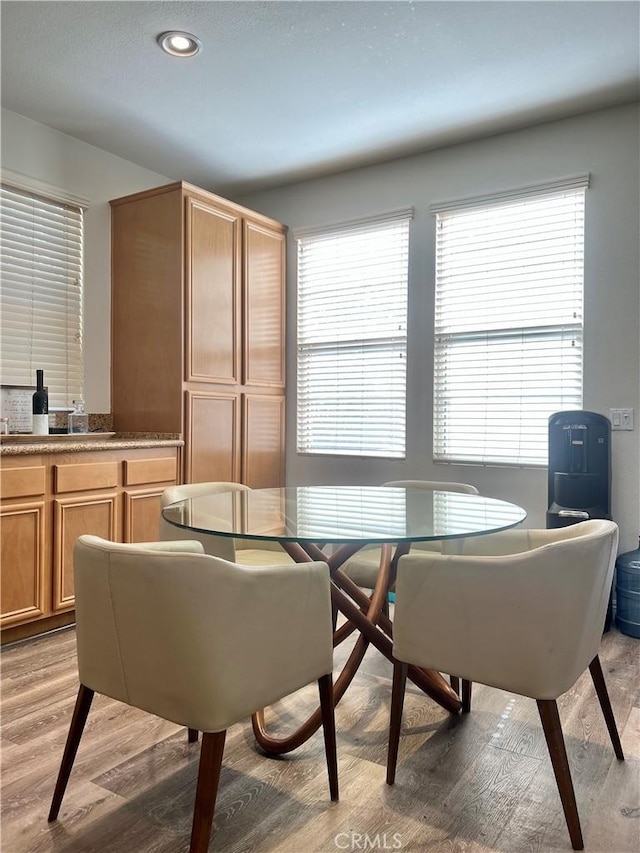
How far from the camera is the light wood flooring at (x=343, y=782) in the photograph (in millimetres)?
1536

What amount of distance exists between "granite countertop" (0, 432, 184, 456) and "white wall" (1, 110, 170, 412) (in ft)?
0.88

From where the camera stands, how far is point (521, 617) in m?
1.57

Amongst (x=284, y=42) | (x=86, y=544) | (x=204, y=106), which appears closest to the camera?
(x=86, y=544)

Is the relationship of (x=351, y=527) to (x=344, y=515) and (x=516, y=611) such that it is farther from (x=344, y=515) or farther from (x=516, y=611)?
A: (x=516, y=611)

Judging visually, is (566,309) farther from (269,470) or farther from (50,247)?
(50,247)

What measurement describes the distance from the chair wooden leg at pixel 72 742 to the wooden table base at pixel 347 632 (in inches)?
23.6

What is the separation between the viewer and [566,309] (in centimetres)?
346

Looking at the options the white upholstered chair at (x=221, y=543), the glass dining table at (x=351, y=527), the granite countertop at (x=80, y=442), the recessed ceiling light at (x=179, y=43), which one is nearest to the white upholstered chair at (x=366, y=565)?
the glass dining table at (x=351, y=527)

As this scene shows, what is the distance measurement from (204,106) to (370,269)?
1.46 m

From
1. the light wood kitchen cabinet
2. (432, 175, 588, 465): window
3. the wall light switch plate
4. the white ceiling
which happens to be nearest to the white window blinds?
the white ceiling

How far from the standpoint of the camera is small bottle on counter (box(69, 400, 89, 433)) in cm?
366

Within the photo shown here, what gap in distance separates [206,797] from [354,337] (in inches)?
128

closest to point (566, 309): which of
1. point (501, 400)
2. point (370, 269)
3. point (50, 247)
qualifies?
point (501, 400)

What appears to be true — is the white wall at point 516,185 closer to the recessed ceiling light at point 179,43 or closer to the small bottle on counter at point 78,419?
the small bottle on counter at point 78,419
